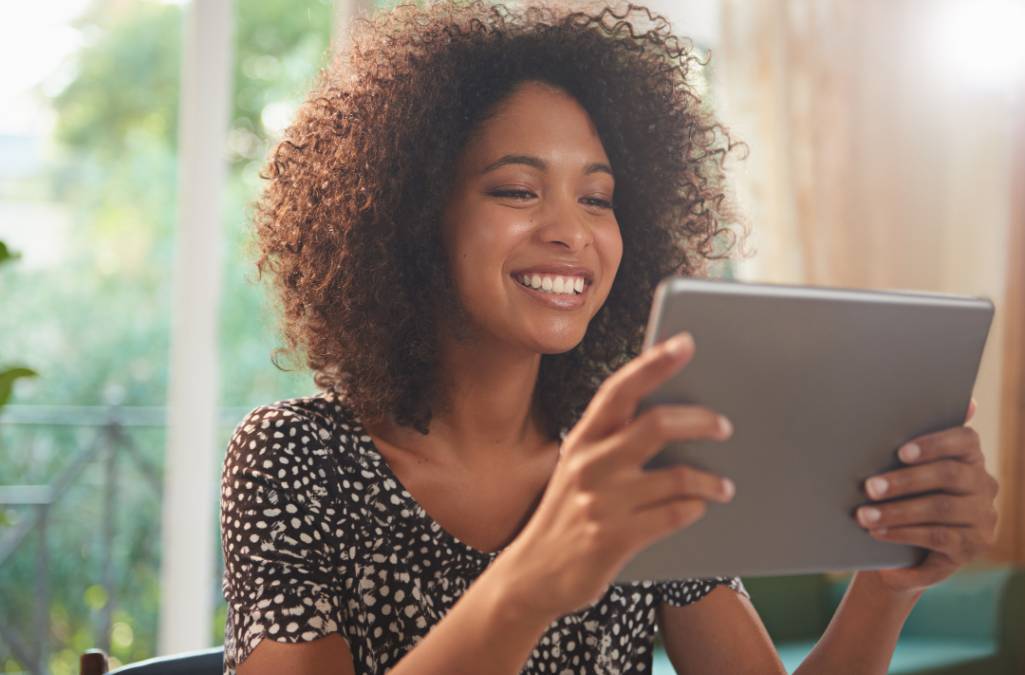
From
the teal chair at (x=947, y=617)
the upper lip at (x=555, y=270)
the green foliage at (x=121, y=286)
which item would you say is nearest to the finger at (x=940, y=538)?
the upper lip at (x=555, y=270)

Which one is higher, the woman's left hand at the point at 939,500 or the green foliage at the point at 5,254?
the green foliage at the point at 5,254

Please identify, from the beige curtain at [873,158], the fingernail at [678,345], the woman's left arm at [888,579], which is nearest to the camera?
the fingernail at [678,345]

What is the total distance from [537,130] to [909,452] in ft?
2.12

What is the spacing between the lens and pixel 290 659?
1214 millimetres

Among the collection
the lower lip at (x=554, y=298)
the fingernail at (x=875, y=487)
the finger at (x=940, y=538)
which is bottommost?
the finger at (x=940, y=538)

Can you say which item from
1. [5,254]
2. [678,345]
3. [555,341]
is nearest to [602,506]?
[678,345]

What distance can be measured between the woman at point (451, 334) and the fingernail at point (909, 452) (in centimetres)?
17

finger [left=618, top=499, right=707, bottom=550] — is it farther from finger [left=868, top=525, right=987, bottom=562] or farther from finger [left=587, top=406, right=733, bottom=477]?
finger [left=868, top=525, right=987, bottom=562]

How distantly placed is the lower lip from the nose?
57mm

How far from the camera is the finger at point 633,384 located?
2.74 feet

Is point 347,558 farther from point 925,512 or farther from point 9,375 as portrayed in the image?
point 9,375

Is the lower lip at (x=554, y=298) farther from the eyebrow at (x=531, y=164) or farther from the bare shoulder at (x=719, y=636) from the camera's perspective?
the bare shoulder at (x=719, y=636)

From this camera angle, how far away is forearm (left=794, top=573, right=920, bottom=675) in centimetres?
128

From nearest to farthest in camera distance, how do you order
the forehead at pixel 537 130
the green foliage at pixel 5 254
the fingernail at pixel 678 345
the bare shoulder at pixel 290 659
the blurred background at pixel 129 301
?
the fingernail at pixel 678 345 → the bare shoulder at pixel 290 659 → the forehead at pixel 537 130 → the green foliage at pixel 5 254 → the blurred background at pixel 129 301
